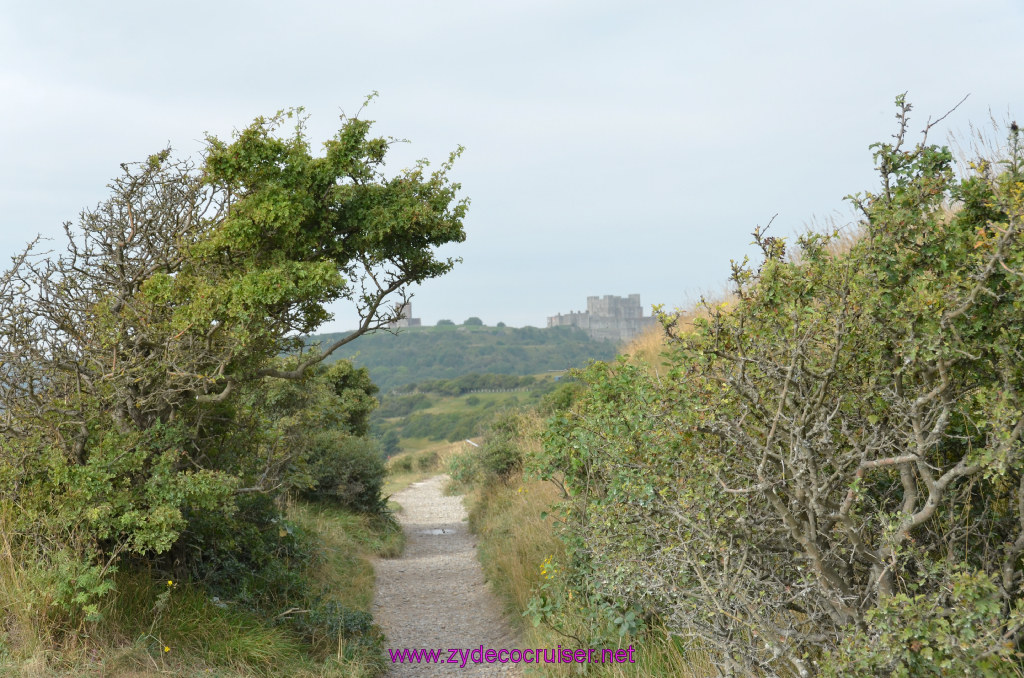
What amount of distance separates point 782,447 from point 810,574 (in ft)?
2.14

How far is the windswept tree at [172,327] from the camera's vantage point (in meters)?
5.50

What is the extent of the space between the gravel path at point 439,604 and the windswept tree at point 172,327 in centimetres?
260

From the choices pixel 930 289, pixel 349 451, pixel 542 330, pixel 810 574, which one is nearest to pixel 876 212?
pixel 930 289

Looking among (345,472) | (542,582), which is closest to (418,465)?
(345,472)

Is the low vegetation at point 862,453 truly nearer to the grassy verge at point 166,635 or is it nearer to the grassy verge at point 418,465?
the grassy verge at point 166,635

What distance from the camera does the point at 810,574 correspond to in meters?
3.69

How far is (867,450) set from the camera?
333 centimetres

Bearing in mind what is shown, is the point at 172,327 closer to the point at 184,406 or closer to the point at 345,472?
the point at 184,406

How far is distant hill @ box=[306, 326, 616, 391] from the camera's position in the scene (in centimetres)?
8325

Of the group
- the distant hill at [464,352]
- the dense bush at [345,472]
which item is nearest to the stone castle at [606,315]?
the distant hill at [464,352]

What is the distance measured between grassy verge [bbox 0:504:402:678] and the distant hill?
71.7m

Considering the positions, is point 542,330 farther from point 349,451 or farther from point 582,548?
point 582,548

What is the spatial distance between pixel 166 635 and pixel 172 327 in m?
2.36

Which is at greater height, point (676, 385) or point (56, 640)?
point (676, 385)
